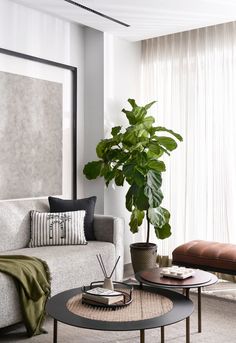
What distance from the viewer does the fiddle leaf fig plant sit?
420 cm

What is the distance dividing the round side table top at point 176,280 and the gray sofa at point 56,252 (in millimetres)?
702

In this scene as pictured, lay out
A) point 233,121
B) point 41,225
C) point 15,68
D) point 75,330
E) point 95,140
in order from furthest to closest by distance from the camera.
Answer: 1. point 95,140
2. point 233,121
3. point 15,68
4. point 41,225
5. point 75,330

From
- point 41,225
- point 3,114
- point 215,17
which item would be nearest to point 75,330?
point 41,225

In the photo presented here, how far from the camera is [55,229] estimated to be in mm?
3891

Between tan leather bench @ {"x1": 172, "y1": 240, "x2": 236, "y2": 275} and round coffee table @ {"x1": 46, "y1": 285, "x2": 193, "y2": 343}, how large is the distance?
3.32ft

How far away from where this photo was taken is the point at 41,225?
3873 mm

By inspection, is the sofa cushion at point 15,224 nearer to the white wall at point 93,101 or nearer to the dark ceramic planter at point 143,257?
the white wall at point 93,101

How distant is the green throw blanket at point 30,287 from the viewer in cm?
299

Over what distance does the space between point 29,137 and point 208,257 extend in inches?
77.9

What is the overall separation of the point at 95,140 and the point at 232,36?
5.76 ft

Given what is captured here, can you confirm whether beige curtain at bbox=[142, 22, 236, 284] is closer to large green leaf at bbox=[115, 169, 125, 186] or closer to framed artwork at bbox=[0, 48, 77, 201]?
large green leaf at bbox=[115, 169, 125, 186]

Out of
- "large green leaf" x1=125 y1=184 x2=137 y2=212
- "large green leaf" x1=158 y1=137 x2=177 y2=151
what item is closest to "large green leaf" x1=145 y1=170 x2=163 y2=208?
"large green leaf" x1=125 y1=184 x2=137 y2=212

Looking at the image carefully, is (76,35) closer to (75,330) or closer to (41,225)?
(41,225)

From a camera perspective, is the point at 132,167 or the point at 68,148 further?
the point at 68,148
